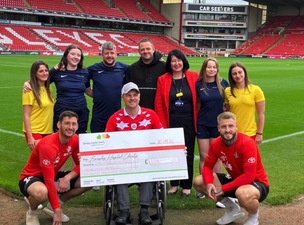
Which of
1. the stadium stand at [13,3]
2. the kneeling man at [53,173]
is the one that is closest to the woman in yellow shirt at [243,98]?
the kneeling man at [53,173]

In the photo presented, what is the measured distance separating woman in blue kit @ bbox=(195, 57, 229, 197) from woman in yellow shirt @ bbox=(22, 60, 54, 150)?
1894 mm

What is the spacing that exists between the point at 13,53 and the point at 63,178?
41.6m

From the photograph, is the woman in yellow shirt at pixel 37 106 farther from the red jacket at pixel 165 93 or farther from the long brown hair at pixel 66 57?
the red jacket at pixel 165 93

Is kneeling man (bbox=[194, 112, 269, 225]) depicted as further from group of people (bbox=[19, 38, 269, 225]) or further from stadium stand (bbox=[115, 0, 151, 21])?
stadium stand (bbox=[115, 0, 151, 21])

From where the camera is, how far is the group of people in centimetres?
430

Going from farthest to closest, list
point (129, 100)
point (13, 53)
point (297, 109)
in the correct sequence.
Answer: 1. point (13, 53)
2. point (297, 109)
3. point (129, 100)

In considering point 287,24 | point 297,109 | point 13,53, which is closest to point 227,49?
point 287,24

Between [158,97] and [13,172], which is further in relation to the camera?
[13,172]

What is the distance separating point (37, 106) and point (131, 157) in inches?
57.0

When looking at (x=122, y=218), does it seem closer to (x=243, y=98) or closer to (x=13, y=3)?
(x=243, y=98)

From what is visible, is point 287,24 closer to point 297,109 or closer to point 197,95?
point 297,109

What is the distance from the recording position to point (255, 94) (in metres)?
5.20

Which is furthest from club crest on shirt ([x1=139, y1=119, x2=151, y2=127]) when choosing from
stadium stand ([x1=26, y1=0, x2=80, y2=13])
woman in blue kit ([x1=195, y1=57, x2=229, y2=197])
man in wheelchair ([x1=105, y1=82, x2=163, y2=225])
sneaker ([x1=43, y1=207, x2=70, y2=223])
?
stadium stand ([x1=26, y1=0, x2=80, y2=13])

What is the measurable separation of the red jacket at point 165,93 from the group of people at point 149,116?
1cm
